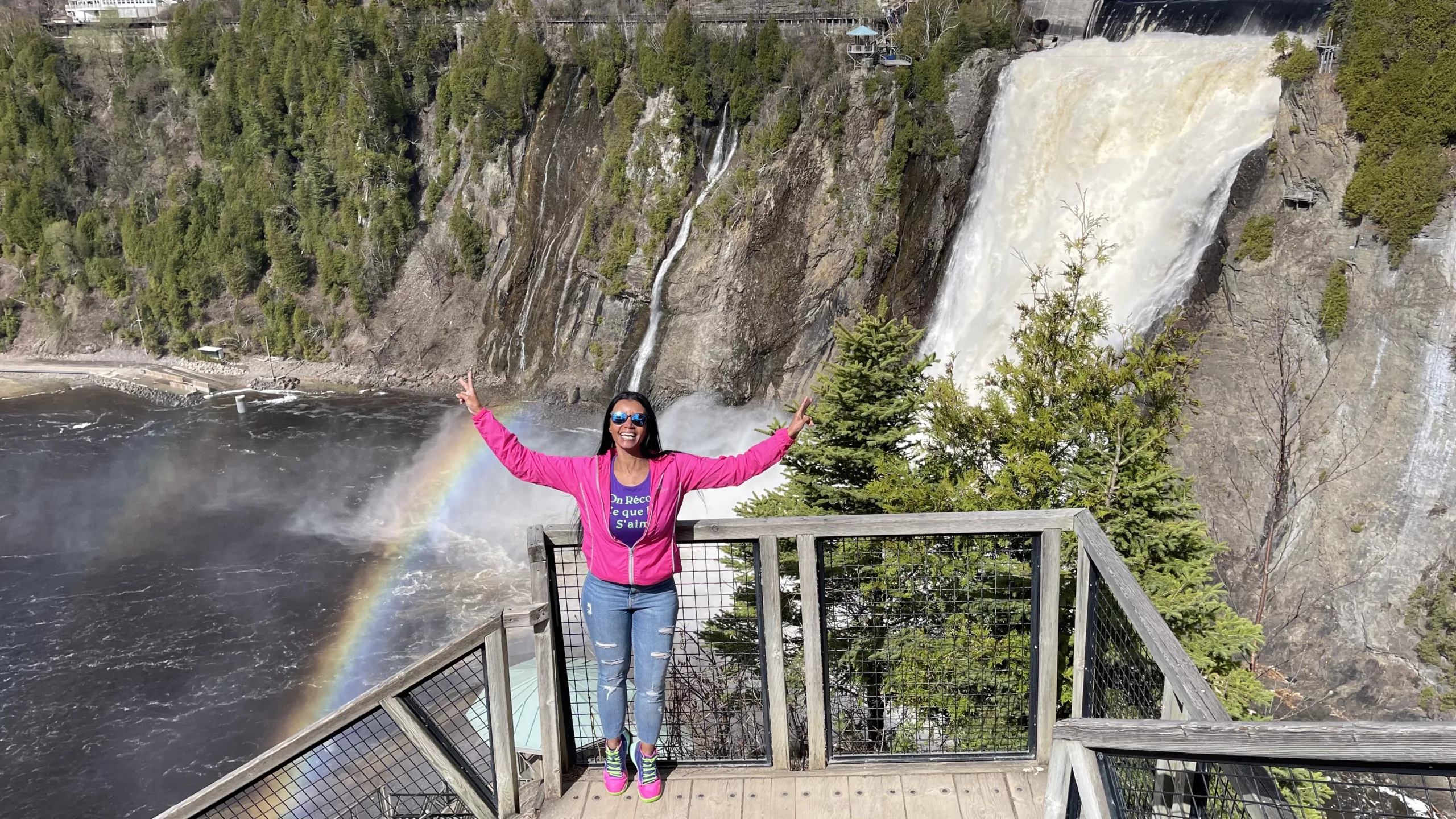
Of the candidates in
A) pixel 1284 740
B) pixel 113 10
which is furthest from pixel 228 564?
pixel 113 10

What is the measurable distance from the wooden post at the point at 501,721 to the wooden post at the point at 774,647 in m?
1.18

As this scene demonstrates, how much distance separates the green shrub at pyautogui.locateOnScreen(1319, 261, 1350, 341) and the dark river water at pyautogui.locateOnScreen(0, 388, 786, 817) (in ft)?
40.2

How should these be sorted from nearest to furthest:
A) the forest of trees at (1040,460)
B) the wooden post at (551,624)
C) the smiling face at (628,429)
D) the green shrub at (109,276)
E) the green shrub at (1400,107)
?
1. the smiling face at (628,429)
2. the wooden post at (551,624)
3. the forest of trees at (1040,460)
4. the green shrub at (1400,107)
5. the green shrub at (109,276)

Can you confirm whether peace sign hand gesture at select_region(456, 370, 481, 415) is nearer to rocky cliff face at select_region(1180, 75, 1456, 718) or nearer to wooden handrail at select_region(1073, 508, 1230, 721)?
wooden handrail at select_region(1073, 508, 1230, 721)

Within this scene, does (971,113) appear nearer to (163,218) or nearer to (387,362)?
(387,362)

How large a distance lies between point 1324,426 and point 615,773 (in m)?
19.5

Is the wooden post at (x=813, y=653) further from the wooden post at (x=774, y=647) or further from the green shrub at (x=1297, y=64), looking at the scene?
the green shrub at (x=1297, y=64)

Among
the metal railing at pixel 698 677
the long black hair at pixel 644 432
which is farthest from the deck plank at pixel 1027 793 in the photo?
the long black hair at pixel 644 432

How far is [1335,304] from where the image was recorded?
1967 centimetres

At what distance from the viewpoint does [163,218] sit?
45156 millimetres

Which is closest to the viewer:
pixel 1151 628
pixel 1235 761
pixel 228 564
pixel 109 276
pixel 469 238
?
pixel 1235 761

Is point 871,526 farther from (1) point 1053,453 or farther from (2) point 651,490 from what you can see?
(1) point 1053,453

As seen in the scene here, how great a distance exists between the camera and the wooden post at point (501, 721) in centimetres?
431

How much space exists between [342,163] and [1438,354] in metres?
39.3
